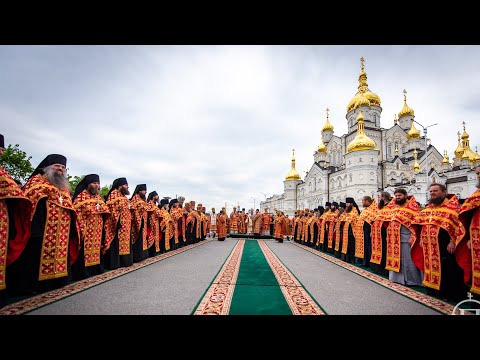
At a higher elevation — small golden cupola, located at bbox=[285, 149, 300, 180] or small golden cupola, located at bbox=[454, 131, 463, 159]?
small golden cupola, located at bbox=[454, 131, 463, 159]

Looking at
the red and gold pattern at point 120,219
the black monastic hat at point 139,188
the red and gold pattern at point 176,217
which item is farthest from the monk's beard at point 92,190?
the red and gold pattern at point 176,217

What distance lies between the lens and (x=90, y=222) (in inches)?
184

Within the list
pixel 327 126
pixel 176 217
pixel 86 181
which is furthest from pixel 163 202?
pixel 327 126

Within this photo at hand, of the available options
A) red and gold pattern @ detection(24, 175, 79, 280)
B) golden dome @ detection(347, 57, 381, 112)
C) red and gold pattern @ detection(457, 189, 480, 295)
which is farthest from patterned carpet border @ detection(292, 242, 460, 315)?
golden dome @ detection(347, 57, 381, 112)

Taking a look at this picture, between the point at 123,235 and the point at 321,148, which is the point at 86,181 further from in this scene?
the point at 321,148

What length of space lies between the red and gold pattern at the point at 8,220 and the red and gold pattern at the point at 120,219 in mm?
2117

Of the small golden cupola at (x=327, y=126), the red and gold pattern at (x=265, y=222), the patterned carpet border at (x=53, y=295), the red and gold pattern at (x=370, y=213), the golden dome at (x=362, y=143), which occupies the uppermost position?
the small golden cupola at (x=327, y=126)

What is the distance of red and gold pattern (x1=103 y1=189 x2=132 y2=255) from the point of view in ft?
17.1

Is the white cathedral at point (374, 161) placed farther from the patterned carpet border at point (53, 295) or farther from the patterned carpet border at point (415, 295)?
the patterned carpet border at point (53, 295)

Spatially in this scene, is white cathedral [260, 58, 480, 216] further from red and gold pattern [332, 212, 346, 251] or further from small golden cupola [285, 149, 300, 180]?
red and gold pattern [332, 212, 346, 251]

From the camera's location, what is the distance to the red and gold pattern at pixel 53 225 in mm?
3498

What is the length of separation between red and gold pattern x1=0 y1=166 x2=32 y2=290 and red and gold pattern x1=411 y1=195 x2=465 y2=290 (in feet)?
18.8

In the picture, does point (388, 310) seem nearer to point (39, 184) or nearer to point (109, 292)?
point (109, 292)
